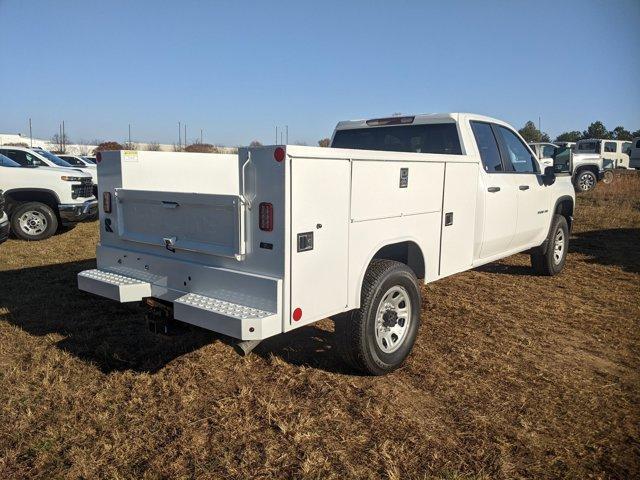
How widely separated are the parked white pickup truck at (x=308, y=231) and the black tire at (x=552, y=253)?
6.35 ft

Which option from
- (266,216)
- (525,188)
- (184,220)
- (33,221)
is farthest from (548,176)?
(33,221)

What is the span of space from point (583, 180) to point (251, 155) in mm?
20043

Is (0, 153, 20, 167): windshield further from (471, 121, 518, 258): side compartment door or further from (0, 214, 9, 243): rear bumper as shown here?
(471, 121, 518, 258): side compartment door

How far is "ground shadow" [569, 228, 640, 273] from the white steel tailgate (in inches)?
278

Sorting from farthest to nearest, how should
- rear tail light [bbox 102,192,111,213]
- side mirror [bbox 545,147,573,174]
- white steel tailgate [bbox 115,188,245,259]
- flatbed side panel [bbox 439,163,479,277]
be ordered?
side mirror [bbox 545,147,573,174] < flatbed side panel [bbox 439,163,479,277] < rear tail light [bbox 102,192,111,213] < white steel tailgate [bbox 115,188,245,259]

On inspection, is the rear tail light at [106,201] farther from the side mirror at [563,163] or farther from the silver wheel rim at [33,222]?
the silver wheel rim at [33,222]

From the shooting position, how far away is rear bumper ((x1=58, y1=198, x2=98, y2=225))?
9797 mm

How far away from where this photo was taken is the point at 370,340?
378 cm

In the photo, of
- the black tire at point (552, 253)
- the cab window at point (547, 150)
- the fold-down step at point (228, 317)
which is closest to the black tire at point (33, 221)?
the fold-down step at point (228, 317)

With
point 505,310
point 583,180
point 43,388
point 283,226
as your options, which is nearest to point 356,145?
point 505,310

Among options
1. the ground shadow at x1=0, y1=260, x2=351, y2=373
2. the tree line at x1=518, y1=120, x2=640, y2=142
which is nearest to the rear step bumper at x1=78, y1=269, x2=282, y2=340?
the ground shadow at x1=0, y1=260, x2=351, y2=373

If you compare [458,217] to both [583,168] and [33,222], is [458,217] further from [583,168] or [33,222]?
[583,168]

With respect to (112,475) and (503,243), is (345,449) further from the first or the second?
(503,243)

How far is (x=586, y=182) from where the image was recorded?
20062 mm
